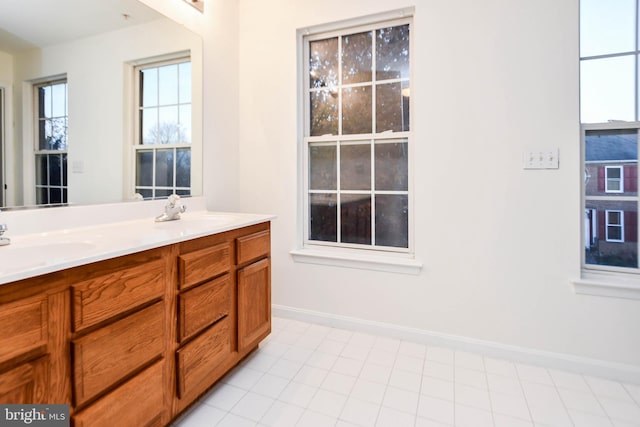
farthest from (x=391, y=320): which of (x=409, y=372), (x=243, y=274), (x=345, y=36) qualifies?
(x=345, y=36)

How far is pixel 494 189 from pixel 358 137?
948 millimetres

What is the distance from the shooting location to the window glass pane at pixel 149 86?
1.92 meters

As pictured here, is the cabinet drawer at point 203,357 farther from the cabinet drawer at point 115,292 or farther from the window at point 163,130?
the window at point 163,130

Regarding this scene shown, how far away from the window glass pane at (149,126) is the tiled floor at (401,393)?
1424 millimetres

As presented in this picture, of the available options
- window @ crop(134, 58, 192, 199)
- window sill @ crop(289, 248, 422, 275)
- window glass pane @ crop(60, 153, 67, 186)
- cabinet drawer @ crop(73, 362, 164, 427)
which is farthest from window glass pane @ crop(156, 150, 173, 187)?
cabinet drawer @ crop(73, 362, 164, 427)

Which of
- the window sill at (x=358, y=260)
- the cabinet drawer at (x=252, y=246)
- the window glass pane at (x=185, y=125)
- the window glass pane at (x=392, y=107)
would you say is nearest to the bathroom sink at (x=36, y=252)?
the cabinet drawer at (x=252, y=246)

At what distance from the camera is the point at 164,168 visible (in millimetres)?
2102

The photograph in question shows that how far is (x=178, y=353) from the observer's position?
1.41 m

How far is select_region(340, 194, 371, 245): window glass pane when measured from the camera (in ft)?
8.01

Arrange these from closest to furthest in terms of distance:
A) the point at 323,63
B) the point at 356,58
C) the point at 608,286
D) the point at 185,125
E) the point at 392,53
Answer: the point at 608,286 < the point at 185,125 < the point at 392,53 < the point at 356,58 < the point at 323,63

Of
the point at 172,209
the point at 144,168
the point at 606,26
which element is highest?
the point at 606,26

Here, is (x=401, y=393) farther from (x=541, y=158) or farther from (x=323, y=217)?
(x=541, y=158)

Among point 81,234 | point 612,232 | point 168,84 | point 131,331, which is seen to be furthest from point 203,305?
point 612,232

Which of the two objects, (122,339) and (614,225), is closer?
(122,339)
